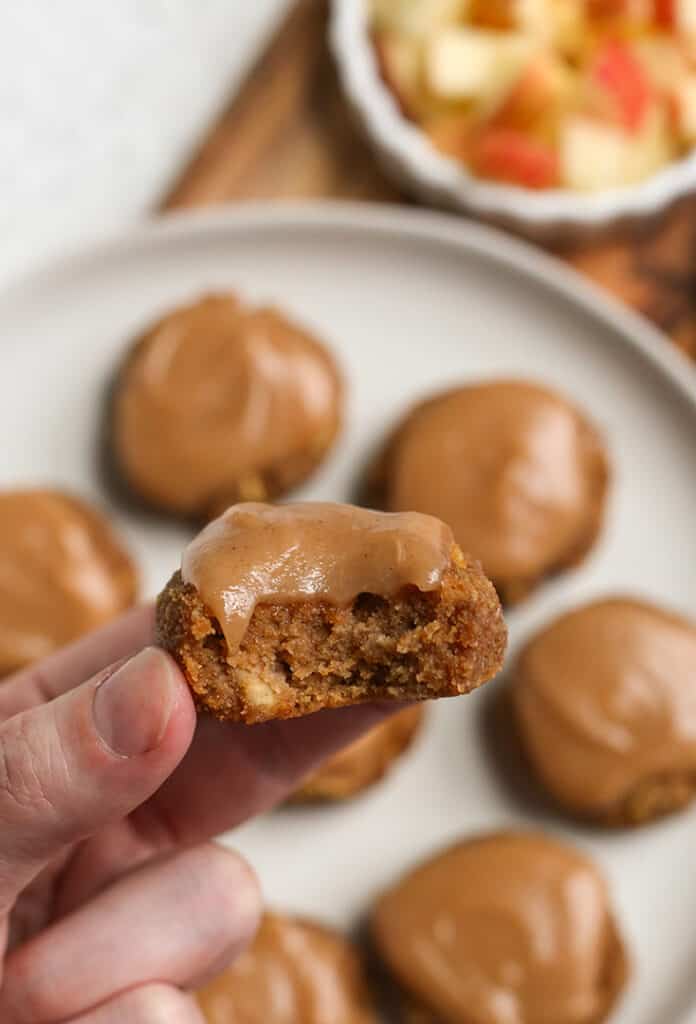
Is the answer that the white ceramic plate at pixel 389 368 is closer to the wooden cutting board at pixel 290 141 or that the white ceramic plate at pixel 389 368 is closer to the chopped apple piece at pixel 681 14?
the wooden cutting board at pixel 290 141

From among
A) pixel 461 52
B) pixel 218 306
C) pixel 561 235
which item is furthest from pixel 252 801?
pixel 461 52

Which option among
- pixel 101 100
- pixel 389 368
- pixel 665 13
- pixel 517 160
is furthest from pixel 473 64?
pixel 101 100

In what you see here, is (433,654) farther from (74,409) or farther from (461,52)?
(461,52)

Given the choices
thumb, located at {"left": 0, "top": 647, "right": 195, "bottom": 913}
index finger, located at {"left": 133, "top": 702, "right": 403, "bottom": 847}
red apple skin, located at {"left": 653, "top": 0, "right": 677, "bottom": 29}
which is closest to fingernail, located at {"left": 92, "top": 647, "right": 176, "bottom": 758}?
thumb, located at {"left": 0, "top": 647, "right": 195, "bottom": 913}

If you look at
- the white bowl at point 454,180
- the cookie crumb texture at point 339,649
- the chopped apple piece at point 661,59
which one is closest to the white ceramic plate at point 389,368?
the white bowl at point 454,180

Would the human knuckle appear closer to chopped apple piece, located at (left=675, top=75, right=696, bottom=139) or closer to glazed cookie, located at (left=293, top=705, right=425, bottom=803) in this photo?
glazed cookie, located at (left=293, top=705, right=425, bottom=803)

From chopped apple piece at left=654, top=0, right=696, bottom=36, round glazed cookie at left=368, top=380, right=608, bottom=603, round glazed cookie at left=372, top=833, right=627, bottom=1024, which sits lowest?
round glazed cookie at left=372, top=833, right=627, bottom=1024

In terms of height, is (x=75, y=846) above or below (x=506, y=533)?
above
